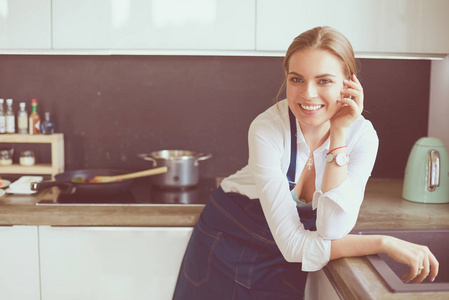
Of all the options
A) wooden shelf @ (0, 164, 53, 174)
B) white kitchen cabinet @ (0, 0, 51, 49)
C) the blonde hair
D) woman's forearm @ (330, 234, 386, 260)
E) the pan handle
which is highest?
white kitchen cabinet @ (0, 0, 51, 49)

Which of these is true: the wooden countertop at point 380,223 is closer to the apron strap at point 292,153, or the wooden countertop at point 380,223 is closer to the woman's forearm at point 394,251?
the woman's forearm at point 394,251

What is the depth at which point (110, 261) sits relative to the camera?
1.73 meters

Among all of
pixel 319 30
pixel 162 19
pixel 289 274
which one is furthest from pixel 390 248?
pixel 162 19

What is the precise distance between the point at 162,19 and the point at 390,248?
3.69 feet

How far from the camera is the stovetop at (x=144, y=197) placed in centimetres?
178

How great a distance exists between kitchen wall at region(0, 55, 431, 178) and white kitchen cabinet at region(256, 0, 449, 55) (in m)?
0.35

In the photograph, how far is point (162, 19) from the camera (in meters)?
1.87

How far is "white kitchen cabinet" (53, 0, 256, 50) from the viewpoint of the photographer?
1859mm

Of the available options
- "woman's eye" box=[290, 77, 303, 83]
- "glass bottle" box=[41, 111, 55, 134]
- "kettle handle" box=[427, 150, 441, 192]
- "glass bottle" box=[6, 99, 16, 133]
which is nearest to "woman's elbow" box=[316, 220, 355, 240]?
"woman's eye" box=[290, 77, 303, 83]

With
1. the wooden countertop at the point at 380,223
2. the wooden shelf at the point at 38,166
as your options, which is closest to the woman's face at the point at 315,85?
the wooden countertop at the point at 380,223

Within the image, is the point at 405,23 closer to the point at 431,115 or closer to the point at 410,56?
the point at 410,56

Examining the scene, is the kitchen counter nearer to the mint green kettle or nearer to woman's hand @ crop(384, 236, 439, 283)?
the mint green kettle

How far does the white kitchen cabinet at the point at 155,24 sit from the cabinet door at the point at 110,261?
662 mm

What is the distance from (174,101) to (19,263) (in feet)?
2.97
